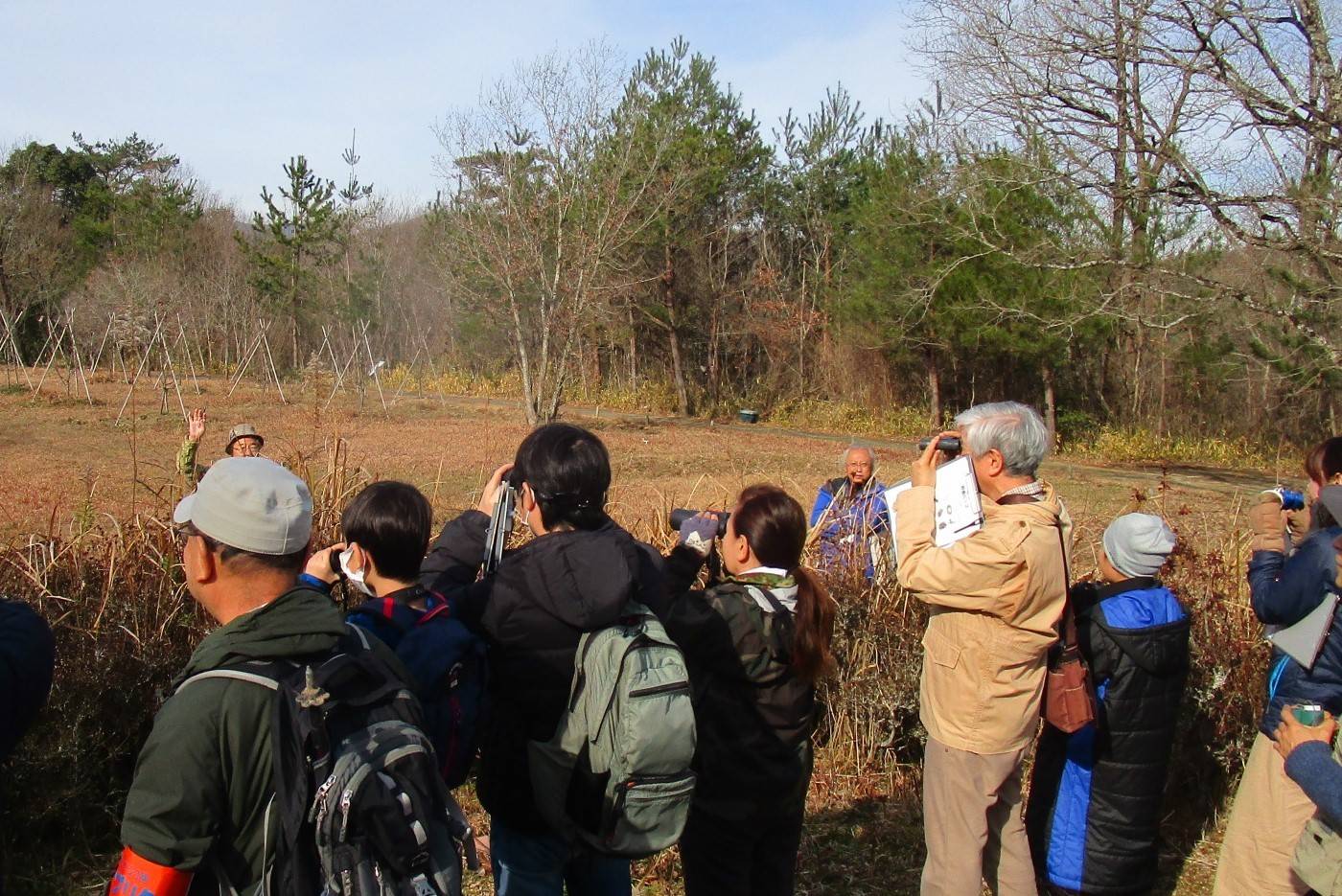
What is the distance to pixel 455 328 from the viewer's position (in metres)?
34.0

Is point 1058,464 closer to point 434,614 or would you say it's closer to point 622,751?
point 622,751

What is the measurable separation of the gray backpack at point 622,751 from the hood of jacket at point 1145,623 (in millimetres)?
1727

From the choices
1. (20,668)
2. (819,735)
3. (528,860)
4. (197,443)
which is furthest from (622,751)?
(197,443)

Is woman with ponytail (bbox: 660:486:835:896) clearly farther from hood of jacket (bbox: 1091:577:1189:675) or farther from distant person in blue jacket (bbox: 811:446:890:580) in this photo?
distant person in blue jacket (bbox: 811:446:890:580)

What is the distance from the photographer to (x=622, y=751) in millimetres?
2203

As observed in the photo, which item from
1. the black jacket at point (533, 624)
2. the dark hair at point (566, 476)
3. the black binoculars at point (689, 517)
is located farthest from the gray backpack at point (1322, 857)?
the dark hair at point (566, 476)

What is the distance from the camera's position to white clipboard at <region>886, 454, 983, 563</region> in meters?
2.86

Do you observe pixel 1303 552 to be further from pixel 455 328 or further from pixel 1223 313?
pixel 455 328

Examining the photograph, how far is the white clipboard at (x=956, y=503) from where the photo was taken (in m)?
2.86

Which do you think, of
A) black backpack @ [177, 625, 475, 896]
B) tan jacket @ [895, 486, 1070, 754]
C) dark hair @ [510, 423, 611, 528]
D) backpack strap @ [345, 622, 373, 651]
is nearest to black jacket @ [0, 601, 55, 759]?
black backpack @ [177, 625, 475, 896]

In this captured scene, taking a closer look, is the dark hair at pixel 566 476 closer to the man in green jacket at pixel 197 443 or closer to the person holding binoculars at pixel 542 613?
the person holding binoculars at pixel 542 613

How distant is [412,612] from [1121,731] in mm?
2360

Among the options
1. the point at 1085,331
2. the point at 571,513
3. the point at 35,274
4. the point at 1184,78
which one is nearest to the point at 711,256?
the point at 1085,331

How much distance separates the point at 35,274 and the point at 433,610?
36.6 meters
